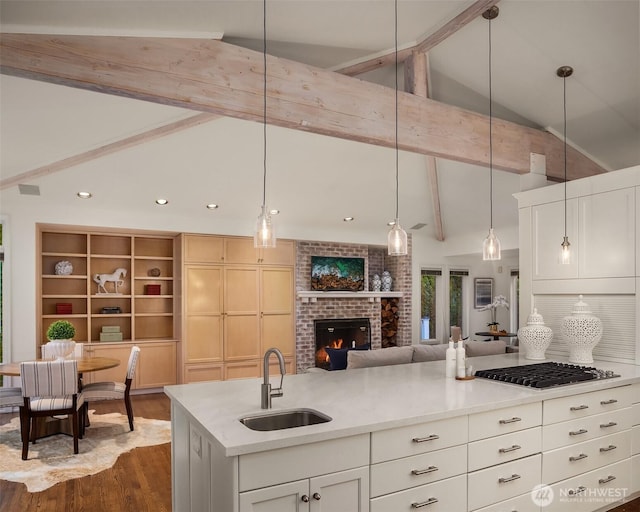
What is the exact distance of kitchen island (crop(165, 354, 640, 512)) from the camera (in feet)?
6.39

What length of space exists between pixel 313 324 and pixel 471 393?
5.28 meters

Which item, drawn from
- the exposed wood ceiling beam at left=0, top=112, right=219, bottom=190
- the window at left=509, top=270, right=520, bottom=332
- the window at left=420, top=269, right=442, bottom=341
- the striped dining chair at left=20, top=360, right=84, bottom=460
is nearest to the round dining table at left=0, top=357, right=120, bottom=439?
the striped dining chair at left=20, top=360, right=84, bottom=460

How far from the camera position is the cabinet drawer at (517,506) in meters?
2.54

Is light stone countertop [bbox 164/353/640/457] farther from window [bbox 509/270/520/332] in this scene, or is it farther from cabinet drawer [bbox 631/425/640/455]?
window [bbox 509/270/520/332]

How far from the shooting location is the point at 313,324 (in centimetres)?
789

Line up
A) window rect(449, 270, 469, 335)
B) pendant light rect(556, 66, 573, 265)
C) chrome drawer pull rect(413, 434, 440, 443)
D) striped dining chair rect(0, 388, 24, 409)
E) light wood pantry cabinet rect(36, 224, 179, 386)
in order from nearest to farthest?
chrome drawer pull rect(413, 434, 440, 443) → pendant light rect(556, 66, 573, 265) → striped dining chair rect(0, 388, 24, 409) → light wood pantry cabinet rect(36, 224, 179, 386) → window rect(449, 270, 469, 335)

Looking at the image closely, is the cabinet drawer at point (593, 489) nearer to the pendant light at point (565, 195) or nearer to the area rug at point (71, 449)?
the pendant light at point (565, 195)

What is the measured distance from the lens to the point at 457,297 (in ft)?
31.8

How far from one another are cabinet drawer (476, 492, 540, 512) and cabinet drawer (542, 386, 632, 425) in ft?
1.42

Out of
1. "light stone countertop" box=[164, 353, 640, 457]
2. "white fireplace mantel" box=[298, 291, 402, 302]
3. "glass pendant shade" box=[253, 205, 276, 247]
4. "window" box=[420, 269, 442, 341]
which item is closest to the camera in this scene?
"light stone countertop" box=[164, 353, 640, 457]

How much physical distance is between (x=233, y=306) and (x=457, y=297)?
4.78m

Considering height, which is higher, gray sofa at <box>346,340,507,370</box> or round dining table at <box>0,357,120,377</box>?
gray sofa at <box>346,340,507,370</box>

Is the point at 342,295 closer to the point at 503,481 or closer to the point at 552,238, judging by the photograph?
the point at 552,238

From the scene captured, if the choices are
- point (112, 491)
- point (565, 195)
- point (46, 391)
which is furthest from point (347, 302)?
point (112, 491)
